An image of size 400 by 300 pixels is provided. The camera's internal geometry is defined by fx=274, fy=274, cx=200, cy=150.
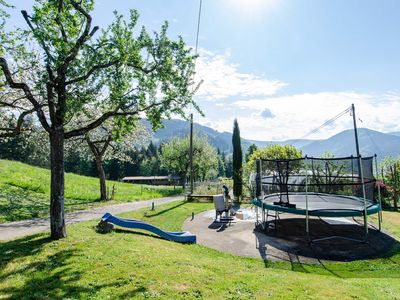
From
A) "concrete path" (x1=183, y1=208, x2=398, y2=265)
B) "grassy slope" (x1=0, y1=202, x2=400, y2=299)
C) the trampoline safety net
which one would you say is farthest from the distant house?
"grassy slope" (x1=0, y1=202, x2=400, y2=299)

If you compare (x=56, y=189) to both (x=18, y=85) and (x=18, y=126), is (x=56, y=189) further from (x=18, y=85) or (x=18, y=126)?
(x=18, y=85)

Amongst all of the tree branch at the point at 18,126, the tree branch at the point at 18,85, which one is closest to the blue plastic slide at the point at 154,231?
the tree branch at the point at 18,85

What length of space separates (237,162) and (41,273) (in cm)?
2223

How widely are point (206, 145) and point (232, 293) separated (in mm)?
44258

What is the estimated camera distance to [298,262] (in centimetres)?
925

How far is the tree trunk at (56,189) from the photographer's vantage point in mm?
8867

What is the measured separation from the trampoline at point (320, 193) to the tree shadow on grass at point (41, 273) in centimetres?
841

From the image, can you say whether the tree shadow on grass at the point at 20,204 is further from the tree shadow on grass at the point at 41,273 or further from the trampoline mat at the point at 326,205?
the trampoline mat at the point at 326,205

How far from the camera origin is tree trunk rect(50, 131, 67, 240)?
349 inches

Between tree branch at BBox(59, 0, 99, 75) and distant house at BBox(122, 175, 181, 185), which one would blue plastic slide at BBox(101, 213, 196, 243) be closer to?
tree branch at BBox(59, 0, 99, 75)

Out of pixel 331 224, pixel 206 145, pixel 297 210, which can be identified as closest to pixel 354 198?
pixel 331 224

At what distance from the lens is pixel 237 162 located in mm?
27281

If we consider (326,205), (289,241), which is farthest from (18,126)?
(326,205)

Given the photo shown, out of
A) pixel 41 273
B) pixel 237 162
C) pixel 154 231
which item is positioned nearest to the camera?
pixel 41 273
